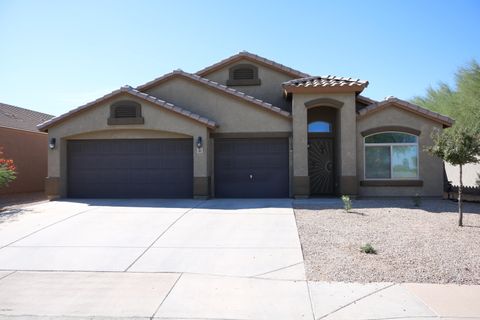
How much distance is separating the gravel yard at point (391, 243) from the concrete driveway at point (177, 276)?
384 millimetres

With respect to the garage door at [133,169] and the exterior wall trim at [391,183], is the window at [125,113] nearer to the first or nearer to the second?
the garage door at [133,169]

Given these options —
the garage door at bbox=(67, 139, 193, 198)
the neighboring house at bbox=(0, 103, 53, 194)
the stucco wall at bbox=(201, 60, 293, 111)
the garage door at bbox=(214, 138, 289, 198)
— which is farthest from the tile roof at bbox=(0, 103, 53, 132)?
the garage door at bbox=(214, 138, 289, 198)

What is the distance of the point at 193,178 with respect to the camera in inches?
581

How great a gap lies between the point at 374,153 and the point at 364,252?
8.30m

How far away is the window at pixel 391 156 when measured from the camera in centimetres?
1493

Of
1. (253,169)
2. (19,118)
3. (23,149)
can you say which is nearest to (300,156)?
(253,169)

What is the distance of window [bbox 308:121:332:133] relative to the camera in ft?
52.0

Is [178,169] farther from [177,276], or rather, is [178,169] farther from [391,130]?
[177,276]

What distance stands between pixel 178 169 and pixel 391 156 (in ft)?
26.2

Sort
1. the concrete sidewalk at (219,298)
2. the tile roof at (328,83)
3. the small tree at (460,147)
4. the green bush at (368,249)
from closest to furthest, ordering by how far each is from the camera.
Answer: the concrete sidewalk at (219,298)
the green bush at (368,249)
the small tree at (460,147)
the tile roof at (328,83)

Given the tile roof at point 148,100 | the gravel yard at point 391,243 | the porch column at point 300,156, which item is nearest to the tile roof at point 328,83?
the porch column at point 300,156

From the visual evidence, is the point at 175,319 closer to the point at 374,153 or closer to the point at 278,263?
the point at 278,263

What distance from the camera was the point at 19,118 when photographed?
2208 cm

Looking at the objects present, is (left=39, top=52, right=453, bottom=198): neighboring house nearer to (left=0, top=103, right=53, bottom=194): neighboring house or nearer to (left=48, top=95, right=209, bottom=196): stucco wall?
(left=48, top=95, right=209, bottom=196): stucco wall
